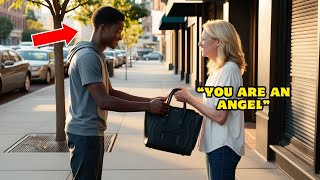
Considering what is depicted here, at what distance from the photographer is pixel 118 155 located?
7.09 metres

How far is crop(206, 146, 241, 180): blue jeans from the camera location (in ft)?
10.9

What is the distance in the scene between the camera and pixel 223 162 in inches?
131

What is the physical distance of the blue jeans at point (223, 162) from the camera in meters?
3.32

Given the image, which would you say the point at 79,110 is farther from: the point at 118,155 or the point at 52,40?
the point at 52,40

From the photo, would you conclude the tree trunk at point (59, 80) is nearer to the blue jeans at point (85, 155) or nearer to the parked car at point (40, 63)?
the blue jeans at point (85, 155)

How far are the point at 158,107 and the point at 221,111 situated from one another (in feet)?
1.37

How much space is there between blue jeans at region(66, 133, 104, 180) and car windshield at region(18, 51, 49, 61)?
1945 cm

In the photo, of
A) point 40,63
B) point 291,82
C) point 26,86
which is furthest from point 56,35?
point 40,63

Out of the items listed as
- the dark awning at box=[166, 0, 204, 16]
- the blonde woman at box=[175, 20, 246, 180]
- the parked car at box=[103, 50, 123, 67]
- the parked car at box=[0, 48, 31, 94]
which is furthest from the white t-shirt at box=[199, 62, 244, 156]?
the parked car at box=[103, 50, 123, 67]

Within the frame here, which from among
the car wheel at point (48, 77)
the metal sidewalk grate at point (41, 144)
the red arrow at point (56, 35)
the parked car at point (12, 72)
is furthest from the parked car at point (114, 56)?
the red arrow at point (56, 35)

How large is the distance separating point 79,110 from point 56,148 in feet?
14.6

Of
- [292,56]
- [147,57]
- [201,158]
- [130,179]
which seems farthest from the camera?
[147,57]

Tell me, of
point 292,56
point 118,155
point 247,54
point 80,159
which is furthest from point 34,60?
point 80,159

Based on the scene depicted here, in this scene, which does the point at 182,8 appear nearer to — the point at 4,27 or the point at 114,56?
the point at 114,56
